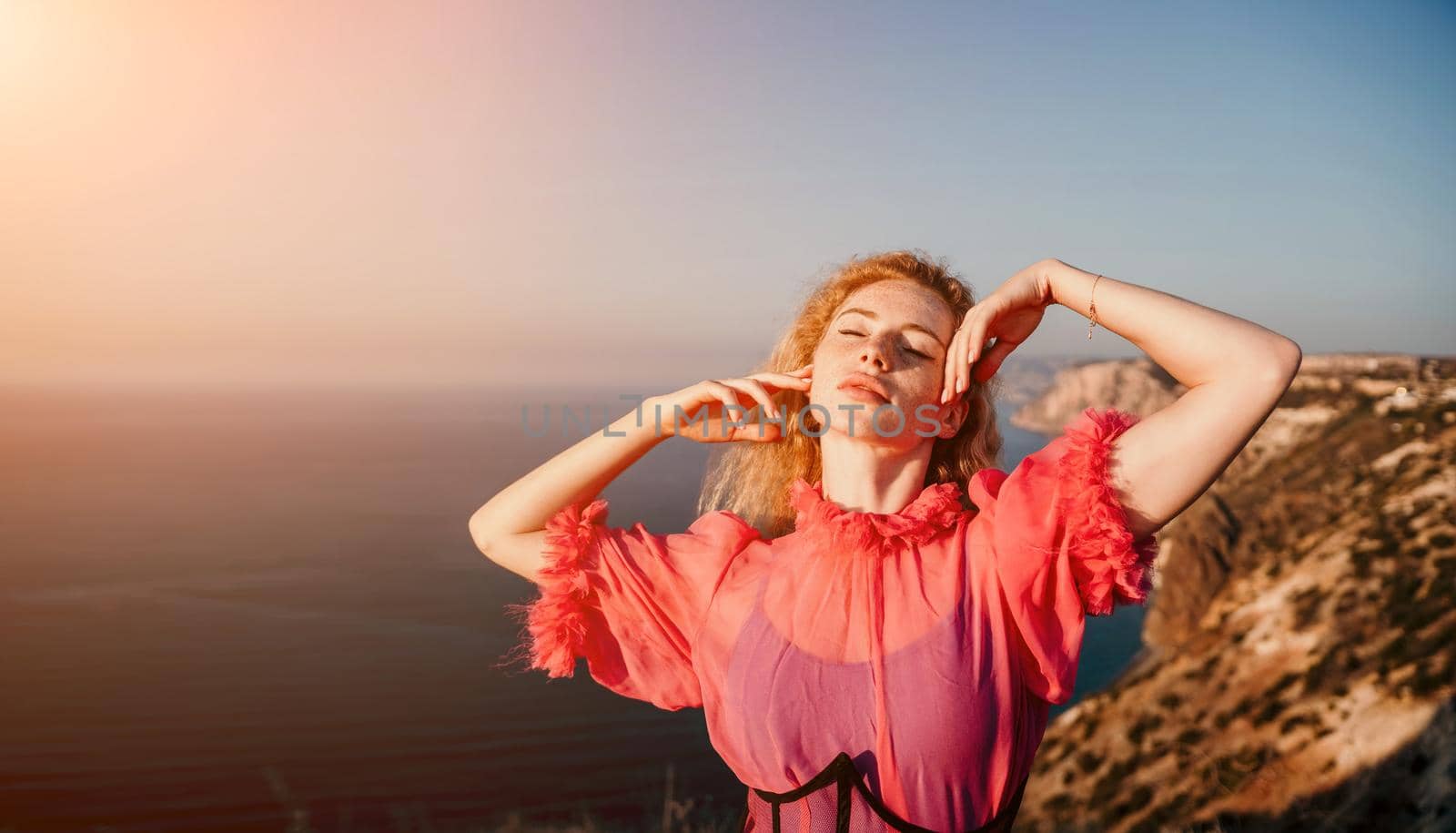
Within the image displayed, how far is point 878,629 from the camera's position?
72.6 inches

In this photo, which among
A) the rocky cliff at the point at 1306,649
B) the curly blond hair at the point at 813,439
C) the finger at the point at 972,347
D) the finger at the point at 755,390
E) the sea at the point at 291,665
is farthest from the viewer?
the sea at the point at 291,665

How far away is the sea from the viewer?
21.0 m

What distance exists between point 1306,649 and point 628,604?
1650 centimetres

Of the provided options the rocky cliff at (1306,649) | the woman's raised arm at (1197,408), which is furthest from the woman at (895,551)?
the rocky cliff at (1306,649)

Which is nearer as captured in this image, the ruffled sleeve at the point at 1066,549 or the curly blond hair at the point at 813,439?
the ruffled sleeve at the point at 1066,549

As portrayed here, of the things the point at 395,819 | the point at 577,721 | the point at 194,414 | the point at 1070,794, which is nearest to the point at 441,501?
the point at 577,721

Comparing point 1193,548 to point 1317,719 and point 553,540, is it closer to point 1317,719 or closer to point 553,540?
point 1317,719

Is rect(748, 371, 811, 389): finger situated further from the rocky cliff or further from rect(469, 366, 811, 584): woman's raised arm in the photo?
the rocky cliff

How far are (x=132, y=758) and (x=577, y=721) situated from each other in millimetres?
12202

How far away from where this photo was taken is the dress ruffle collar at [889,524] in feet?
6.35

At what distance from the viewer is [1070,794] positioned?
14.8m

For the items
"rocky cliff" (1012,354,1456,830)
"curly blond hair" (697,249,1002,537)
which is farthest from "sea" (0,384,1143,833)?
"rocky cliff" (1012,354,1456,830)

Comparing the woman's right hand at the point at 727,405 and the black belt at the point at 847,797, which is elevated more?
the woman's right hand at the point at 727,405

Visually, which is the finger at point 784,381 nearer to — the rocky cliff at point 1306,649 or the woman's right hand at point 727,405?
the woman's right hand at point 727,405
